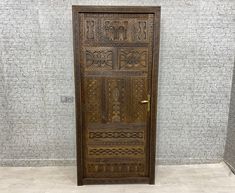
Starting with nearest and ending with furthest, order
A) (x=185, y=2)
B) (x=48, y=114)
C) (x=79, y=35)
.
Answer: (x=79, y=35) → (x=185, y=2) → (x=48, y=114)

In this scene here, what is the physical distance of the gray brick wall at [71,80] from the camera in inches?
113

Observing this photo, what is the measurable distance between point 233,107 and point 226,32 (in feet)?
3.16

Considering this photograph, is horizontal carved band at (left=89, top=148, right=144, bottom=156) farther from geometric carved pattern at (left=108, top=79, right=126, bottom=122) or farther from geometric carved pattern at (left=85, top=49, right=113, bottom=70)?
geometric carved pattern at (left=85, top=49, right=113, bottom=70)

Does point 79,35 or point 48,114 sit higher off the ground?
point 79,35

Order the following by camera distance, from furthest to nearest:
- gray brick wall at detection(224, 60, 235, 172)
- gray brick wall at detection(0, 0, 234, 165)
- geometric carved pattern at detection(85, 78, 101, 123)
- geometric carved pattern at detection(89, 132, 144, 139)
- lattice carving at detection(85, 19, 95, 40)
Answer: gray brick wall at detection(224, 60, 235, 172)
gray brick wall at detection(0, 0, 234, 165)
geometric carved pattern at detection(89, 132, 144, 139)
geometric carved pattern at detection(85, 78, 101, 123)
lattice carving at detection(85, 19, 95, 40)

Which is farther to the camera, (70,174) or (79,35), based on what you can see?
(70,174)

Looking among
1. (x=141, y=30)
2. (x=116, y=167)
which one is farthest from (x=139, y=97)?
(x=116, y=167)

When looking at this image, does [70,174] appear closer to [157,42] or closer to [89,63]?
[89,63]

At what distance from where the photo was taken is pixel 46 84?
2.99 m

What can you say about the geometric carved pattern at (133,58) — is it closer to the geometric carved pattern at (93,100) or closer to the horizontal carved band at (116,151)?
the geometric carved pattern at (93,100)

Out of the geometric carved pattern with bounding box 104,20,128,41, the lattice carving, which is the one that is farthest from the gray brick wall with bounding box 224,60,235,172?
the lattice carving

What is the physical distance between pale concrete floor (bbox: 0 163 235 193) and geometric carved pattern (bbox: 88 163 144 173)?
0.18 m

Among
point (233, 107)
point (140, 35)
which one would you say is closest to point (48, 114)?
point (140, 35)

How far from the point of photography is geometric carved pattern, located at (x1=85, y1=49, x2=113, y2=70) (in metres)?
2.55
